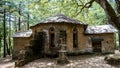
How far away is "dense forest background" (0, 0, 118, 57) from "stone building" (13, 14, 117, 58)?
4.02ft

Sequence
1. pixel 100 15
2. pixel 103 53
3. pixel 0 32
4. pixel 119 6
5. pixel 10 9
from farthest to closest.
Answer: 1. pixel 100 15
2. pixel 0 32
3. pixel 10 9
4. pixel 103 53
5. pixel 119 6

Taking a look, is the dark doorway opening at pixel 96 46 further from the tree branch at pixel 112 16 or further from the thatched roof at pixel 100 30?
the tree branch at pixel 112 16

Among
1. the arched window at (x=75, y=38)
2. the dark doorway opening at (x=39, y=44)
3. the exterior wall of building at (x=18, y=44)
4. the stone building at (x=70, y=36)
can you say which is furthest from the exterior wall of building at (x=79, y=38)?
the exterior wall of building at (x=18, y=44)

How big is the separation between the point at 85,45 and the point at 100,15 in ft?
60.7

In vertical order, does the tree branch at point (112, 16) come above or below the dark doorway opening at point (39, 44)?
above

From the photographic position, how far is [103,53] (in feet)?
76.1

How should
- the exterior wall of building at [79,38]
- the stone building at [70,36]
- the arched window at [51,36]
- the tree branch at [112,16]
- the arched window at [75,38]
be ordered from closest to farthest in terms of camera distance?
the tree branch at [112,16], the stone building at [70,36], the exterior wall of building at [79,38], the arched window at [51,36], the arched window at [75,38]

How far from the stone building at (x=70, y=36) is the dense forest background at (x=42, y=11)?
1.23 metres

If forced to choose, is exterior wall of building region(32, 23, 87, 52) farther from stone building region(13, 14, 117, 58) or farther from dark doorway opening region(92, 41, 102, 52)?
dark doorway opening region(92, 41, 102, 52)

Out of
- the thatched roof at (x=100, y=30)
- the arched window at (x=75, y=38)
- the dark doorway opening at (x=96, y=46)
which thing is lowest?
the dark doorway opening at (x=96, y=46)

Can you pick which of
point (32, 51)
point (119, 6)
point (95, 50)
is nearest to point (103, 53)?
point (95, 50)

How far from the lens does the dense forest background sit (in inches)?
669

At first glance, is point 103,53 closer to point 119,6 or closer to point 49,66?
point 49,66

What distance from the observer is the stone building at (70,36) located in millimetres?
22328
